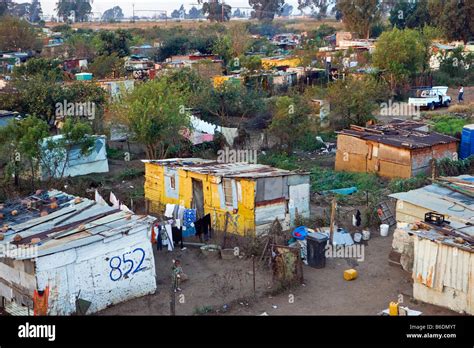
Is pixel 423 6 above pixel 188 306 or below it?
above

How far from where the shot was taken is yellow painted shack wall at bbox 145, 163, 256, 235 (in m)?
14.6

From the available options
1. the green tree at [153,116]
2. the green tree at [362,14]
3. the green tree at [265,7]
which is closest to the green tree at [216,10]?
the green tree at [265,7]

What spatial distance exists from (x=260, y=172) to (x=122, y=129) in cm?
868

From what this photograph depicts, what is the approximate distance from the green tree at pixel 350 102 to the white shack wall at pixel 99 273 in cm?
1585

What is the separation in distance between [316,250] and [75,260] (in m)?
5.10

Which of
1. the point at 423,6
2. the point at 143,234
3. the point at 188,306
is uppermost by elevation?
the point at 423,6

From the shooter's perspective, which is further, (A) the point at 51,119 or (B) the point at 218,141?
(A) the point at 51,119

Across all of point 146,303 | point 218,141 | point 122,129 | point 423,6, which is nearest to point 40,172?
point 122,129

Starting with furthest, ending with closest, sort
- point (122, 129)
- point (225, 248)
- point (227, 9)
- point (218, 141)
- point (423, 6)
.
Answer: point (227, 9), point (423, 6), point (218, 141), point (122, 129), point (225, 248)

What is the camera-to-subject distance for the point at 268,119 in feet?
90.5

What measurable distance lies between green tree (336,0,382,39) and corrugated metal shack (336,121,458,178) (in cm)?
3848

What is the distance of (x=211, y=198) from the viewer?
15367 millimetres

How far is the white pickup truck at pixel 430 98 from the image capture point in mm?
33000

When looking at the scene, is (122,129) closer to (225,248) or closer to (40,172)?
(40,172)
